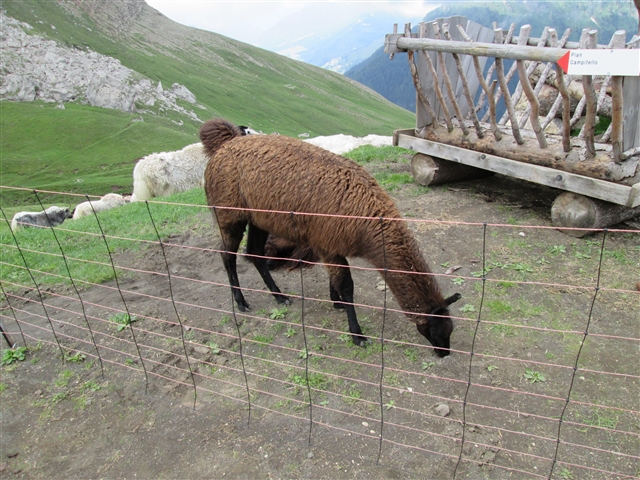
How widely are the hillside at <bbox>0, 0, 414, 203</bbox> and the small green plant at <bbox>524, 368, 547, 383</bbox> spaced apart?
44927 mm

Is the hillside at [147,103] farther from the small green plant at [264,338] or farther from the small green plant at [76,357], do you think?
the small green plant at [264,338]

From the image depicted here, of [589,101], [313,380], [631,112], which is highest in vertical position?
[589,101]

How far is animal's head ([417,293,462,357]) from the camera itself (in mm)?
4570

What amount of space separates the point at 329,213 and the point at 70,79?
89.1 meters

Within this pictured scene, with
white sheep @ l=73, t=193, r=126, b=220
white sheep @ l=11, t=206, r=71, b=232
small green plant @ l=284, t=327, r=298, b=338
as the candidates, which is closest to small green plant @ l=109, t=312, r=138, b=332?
small green plant @ l=284, t=327, r=298, b=338

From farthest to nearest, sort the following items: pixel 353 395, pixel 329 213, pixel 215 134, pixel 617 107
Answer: pixel 215 134 < pixel 617 107 < pixel 329 213 < pixel 353 395

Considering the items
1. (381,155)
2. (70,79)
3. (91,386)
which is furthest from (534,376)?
(70,79)

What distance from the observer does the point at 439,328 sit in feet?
15.0

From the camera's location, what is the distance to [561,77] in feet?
19.1

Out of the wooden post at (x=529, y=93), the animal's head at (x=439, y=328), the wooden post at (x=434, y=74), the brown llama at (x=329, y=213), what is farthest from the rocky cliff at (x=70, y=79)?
the animal's head at (x=439, y=328)

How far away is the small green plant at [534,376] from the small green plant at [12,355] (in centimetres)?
546

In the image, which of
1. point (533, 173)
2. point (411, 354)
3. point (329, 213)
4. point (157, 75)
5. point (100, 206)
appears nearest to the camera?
point (411, 354)

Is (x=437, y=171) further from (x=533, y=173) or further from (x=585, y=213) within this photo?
(x=585, y=213)

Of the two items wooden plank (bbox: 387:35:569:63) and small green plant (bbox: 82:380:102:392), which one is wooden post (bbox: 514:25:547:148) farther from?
small green plant (bbox: 82:380:102:392)
